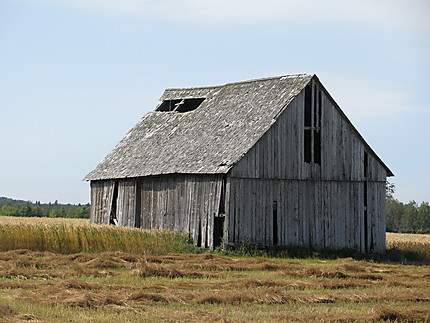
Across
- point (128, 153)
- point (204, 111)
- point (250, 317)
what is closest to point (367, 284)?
point (250, 317)

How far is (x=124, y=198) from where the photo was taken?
126 feet

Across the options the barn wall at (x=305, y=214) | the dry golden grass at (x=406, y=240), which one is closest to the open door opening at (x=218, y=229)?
the barn wall at (x=305, y=214)

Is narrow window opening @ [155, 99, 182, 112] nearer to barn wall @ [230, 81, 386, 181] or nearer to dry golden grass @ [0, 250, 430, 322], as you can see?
barn wall @ [230, 81, 386, 181]

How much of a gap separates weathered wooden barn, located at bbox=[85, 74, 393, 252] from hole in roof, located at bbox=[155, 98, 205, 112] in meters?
4.62

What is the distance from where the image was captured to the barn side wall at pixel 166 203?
1259 inches

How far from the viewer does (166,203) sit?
34688 mm

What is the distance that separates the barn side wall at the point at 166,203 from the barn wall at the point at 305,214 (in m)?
1.12

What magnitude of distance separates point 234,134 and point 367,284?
48.6 ft

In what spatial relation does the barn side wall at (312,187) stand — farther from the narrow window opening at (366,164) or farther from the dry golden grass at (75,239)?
the dry golden grass at (75,239)

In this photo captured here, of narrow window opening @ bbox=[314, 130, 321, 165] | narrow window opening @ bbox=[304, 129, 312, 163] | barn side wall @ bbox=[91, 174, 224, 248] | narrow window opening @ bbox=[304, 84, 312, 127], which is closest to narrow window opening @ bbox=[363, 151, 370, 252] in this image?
narrow window opening @ bbox=[314, 130, 321, 165]

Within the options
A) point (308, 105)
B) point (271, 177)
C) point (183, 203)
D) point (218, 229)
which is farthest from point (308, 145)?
point (183, 203)

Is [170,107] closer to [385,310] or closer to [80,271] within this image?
[80,271]

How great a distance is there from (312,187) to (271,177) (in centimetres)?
213

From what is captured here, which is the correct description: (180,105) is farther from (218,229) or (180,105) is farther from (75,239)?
(75,239)
